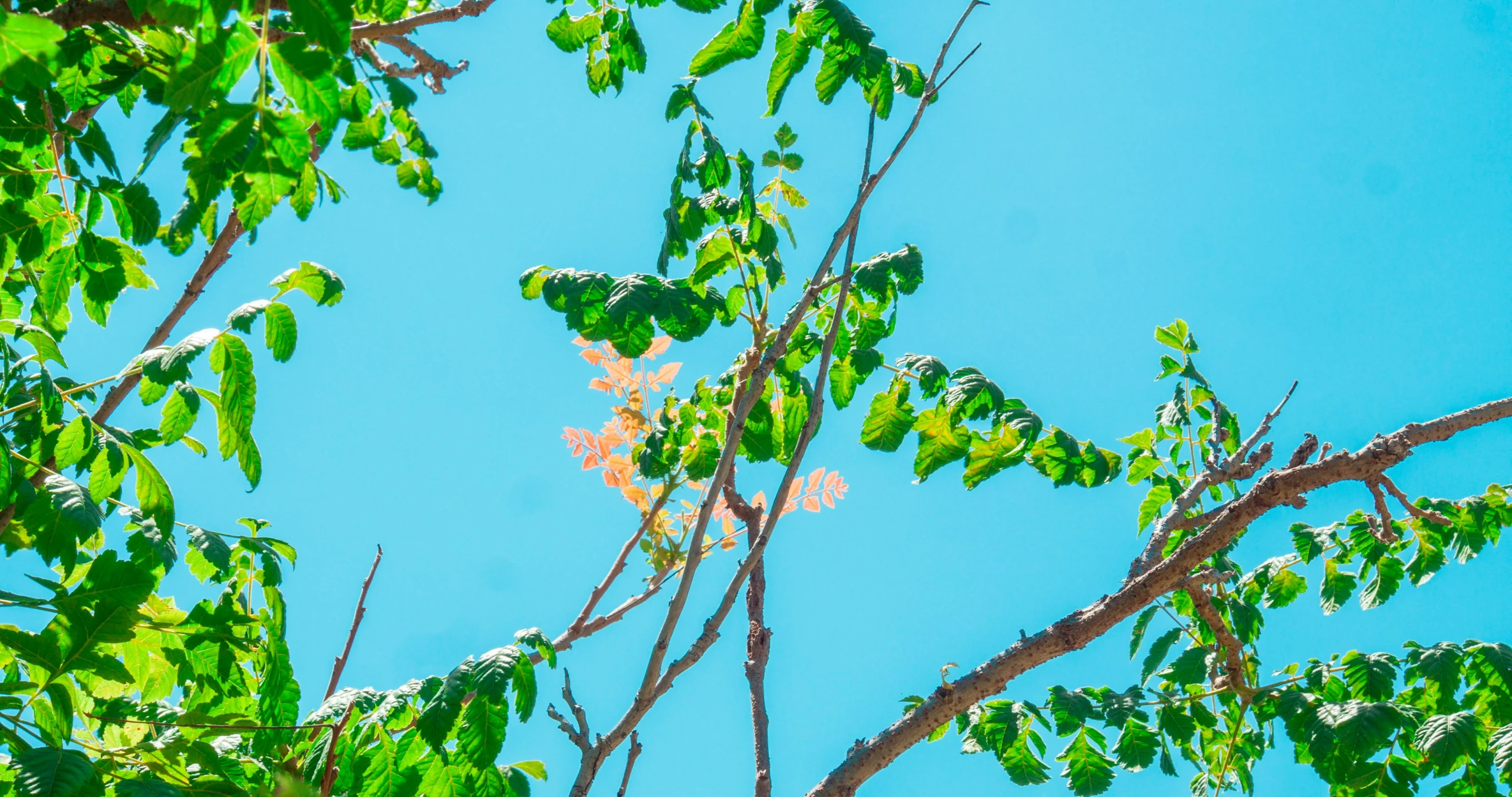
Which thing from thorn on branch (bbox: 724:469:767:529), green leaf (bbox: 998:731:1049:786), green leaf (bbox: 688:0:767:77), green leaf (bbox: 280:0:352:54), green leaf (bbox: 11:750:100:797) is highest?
green leaf (bbox: 688:0:767:77)

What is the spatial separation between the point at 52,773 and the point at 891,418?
5.30ft

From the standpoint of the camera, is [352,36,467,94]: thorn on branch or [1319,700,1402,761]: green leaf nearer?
[1319,700,1402,761]: green leaf

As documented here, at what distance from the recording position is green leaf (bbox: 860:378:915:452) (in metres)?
2.32

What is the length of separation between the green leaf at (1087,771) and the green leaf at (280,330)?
5.66 feet

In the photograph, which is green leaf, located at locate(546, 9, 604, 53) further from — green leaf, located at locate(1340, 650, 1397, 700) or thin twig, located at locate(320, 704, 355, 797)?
green leaf, located at locate(1340, 650, 1397, 700)

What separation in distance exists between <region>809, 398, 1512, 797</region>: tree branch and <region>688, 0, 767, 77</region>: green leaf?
51.2 inches

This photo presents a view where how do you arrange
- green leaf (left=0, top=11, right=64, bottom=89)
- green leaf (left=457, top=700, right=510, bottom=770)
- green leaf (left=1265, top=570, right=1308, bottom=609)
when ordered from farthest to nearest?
1. green leaf (left=1265, top=570, right=1308, bottom=609)
2. green leaf (left=457, top=700, right=510, bottom=770)
3. green leaf (left=0, top=11, right=64, bottom=89)

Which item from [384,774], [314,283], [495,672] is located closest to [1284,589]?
[495,672]

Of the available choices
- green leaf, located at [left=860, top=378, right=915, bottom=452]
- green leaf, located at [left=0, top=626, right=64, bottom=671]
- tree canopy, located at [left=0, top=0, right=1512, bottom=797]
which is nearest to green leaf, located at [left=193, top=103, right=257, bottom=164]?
tree canopy, located at [left=0, top=0, right=1512, bottom=797]

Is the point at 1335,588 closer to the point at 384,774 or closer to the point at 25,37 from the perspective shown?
the point at 384,774

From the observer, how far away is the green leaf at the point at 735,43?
1.94m

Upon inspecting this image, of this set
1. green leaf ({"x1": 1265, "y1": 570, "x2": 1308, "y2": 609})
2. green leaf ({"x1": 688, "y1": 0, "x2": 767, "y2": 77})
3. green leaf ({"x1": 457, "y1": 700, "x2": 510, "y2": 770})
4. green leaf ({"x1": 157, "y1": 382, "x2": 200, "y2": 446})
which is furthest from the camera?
green leaf ({"x1": 1265, "y1": 570, "x2": 1308, "y2": 609})

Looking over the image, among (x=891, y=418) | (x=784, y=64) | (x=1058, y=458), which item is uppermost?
(x=784, y=64)

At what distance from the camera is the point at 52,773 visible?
1381 mm
